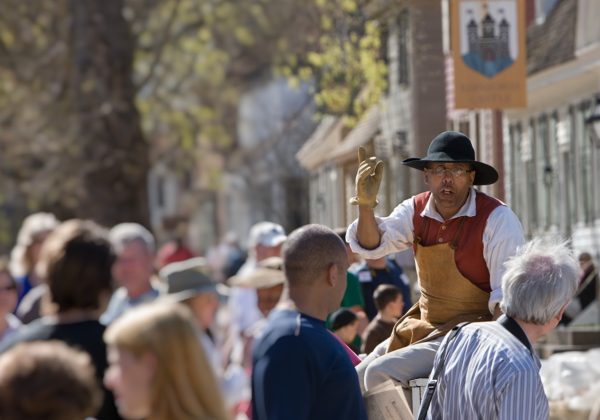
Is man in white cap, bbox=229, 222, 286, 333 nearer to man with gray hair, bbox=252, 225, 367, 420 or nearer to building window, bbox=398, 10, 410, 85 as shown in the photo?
man with gray hair, bbox=252, 225, 367, 420

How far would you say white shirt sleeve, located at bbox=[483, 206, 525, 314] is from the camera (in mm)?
7535

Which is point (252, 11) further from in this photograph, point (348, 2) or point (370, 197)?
point (370, 197)

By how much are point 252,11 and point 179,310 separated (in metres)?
33.7

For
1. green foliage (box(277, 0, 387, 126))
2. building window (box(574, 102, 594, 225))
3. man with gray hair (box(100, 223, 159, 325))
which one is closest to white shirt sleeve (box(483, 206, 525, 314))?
man with gray hair (box(100, 223, 159, 325))

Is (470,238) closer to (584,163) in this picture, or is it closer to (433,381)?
(433,381)

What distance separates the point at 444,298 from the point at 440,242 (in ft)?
0.84

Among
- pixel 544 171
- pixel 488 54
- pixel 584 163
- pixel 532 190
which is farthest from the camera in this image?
pixel 532 190

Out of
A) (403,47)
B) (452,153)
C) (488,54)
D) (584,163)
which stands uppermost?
(403,47)

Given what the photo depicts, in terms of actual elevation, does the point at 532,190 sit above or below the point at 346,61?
below

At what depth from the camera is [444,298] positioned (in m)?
7.73

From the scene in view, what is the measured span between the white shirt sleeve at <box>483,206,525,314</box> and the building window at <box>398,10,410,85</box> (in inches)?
878

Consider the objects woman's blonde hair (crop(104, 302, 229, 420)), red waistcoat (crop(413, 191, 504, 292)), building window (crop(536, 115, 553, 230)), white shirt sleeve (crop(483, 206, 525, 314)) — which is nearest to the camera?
woman's blonde hair (crop(104, 302, 229, 420))

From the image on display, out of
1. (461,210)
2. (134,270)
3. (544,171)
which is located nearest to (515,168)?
(544,171)

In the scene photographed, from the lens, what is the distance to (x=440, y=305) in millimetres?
7738
